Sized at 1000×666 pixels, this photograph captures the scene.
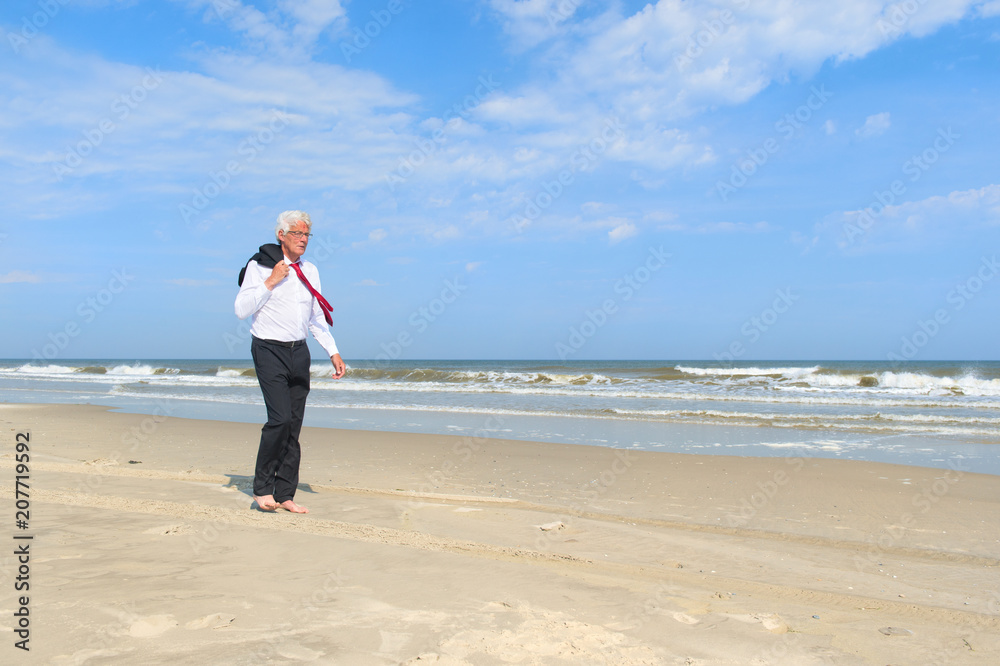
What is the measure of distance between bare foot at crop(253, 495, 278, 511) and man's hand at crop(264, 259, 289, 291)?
1.44m

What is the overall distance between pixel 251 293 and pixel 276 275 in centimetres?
22

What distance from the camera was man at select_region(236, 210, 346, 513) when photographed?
4.29 metres

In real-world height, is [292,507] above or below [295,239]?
below

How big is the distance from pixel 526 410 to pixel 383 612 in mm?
13348

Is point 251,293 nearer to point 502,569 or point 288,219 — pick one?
point 288,219

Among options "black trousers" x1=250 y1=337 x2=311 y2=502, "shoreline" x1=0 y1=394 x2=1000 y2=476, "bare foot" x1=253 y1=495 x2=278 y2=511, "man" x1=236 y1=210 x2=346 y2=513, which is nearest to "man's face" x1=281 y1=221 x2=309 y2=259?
"man" x1=236 y1=210 x2=346 y2=513

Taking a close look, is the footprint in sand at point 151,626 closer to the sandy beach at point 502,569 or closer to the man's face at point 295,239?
the sandy beach at point 502,569

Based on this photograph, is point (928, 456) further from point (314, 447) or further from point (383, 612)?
point (383, 612)

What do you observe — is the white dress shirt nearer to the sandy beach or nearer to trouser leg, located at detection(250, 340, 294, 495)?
trouser leg, located at detection(250, 340, 294, 495)

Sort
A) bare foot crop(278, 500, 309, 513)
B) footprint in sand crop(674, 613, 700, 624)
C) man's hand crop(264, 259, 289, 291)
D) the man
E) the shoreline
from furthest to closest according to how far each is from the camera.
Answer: the shoreline, bare foot crop(278, 500, 309, 513), the man, man's hand crop(264, 259, 289, 291), footprint in sand crop(674, 613, 700, 624)

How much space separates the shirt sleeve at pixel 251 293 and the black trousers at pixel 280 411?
0.25 meters

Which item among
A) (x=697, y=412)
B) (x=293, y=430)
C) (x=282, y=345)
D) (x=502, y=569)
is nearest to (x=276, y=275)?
(x=282, y=345)

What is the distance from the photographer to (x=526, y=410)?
1573 cm

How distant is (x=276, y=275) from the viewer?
13.7 ft
